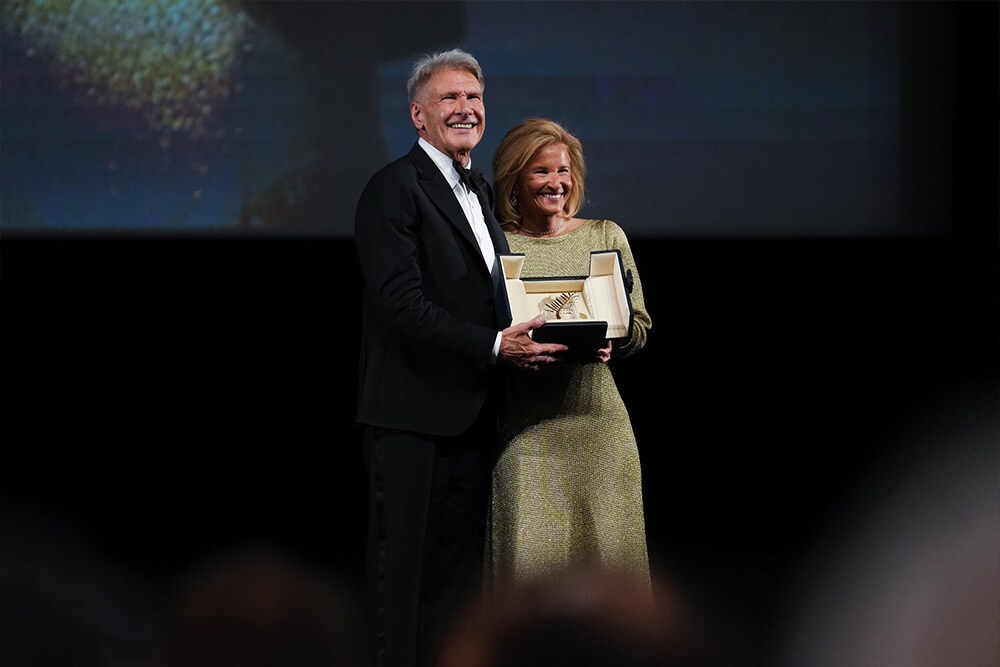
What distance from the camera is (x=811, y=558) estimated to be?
368 cm

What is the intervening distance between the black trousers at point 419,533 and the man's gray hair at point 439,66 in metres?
0.73

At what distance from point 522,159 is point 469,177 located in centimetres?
15

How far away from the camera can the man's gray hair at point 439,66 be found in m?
2.48

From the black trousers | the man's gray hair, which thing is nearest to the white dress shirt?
the man's gray hair

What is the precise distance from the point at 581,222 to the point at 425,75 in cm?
52

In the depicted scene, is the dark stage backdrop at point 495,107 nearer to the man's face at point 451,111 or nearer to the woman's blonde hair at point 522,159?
the woman's blonde hair at point 522,159

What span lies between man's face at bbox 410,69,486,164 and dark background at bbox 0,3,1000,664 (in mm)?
1093

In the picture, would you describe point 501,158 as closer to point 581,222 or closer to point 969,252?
point 581,222

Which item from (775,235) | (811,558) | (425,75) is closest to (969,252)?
(775,235)

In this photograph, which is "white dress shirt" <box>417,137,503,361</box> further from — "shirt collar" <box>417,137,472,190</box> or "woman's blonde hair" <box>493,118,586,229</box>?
"woman's blonde hair" <box>493,118,586,229</box>

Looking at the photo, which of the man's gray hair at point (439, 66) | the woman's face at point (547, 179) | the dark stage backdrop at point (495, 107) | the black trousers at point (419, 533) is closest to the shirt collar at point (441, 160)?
the man's gray hair at point (439, 66)

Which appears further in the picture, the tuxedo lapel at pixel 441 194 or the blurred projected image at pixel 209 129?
the blurred projected image at pixel 209 129

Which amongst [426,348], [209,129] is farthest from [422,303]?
[209,129]

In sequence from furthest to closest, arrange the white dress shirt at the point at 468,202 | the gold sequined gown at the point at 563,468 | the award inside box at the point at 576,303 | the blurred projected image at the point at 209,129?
the blurred projected image at the point at 209,129, the gold sequined gown at the point at 563,468, the white dress shirt at the point at 468,202, the award inside box at the point at 576,303
